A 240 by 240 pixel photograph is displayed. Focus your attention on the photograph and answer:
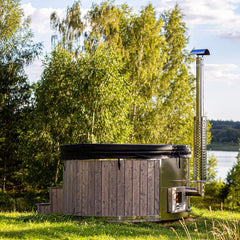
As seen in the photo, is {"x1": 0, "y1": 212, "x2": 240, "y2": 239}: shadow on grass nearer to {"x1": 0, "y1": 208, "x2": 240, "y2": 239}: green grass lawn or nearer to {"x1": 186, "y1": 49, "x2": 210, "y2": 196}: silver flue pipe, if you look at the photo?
{"x1": 0, "y1": 208, "x2": 240, "y2": 239}: green grass lawn

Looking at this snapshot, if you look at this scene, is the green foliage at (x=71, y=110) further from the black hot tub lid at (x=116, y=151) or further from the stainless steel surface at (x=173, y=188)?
the black hot tub lid at (x=116, y=151)

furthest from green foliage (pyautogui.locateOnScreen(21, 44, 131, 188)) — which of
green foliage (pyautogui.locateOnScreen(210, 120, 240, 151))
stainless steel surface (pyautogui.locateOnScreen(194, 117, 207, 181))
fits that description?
green foliage (pyautogui.locateOnScreen(210, 120, 240, 151))

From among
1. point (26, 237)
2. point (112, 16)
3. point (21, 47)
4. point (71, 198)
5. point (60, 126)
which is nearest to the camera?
point (26, 237)

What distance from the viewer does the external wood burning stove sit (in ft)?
28.0

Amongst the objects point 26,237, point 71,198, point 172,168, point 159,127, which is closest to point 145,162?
point 172,168

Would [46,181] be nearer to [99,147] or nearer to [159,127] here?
[159,127]

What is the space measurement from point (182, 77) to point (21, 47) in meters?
9.37

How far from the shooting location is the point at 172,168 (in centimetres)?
933

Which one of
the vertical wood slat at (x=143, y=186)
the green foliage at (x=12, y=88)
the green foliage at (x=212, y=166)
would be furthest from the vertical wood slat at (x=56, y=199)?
the green foliage at (x=212, y=166)

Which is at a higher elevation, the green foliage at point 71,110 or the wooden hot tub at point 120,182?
the green foliage at point 71,110

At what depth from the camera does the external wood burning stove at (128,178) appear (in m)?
8.54

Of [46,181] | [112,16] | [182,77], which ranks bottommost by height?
[46,181]

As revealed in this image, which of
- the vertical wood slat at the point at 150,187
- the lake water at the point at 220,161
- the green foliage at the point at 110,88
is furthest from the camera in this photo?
the lake water at the point at 220,161

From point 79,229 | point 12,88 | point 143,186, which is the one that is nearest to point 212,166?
point 12,88
